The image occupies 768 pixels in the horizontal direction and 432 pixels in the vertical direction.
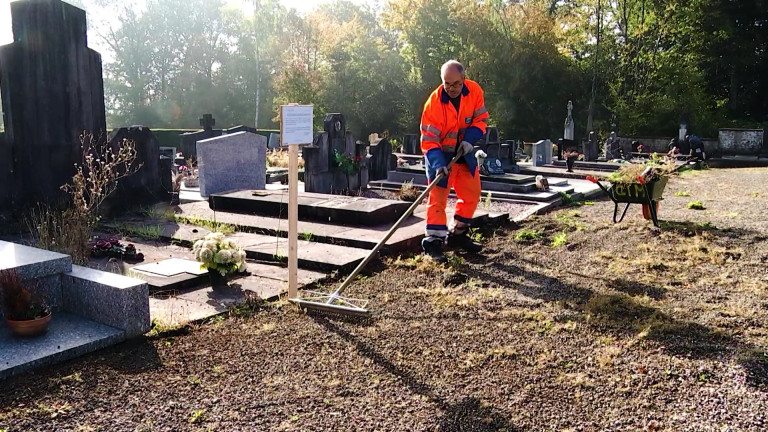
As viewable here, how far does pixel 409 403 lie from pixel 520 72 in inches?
1165

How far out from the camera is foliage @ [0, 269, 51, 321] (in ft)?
12.8

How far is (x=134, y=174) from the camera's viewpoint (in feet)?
29.3

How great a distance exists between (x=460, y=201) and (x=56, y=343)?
4.03 m

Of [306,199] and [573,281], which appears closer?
[573,281]

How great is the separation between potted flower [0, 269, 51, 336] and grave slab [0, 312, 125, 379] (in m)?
0.07

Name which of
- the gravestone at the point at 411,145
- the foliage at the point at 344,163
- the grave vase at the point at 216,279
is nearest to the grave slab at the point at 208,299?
the grave vase at the point at 216,279

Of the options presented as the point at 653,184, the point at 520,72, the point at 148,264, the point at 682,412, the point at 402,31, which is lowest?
the point at 682,412

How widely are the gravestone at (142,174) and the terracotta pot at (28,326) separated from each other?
498 centimetres

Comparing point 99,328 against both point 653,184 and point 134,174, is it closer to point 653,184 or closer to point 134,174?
point 134,174

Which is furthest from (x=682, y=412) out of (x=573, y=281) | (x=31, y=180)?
(x=31, y=180)

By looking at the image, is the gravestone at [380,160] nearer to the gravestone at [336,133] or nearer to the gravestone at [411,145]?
the gravestone at [336,133]

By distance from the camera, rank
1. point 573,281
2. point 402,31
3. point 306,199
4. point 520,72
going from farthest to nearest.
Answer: point 402,31, point 520,72, point 306,199, point 573,281

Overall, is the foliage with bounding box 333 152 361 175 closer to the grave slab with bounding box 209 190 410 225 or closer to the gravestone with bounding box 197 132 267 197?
the gravestone with bounding box 197 132 267 197

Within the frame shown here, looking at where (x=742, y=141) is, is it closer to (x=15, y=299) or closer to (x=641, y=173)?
(x=641, y=173)
